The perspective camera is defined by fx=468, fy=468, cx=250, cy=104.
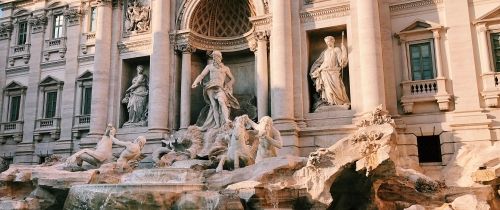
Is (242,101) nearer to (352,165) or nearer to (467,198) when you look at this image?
(352,165)

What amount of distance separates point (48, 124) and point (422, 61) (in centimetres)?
1941

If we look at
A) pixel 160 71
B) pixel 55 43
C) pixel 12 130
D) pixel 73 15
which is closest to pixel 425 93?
pixel 160 71

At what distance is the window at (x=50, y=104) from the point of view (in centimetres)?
2592

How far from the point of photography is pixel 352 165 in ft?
40.9

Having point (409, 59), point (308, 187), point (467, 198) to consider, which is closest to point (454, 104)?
point (409, 59)

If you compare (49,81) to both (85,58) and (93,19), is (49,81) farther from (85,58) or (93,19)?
(93,19)

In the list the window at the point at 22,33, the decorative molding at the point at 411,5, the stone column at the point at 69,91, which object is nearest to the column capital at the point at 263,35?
the decorative molding at the point at 411,5

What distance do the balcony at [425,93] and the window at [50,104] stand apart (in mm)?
18495

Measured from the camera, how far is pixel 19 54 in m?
27.5

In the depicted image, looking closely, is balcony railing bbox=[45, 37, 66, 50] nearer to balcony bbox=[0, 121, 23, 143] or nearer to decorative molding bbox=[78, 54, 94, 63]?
decorative molding bbox=[78, 54, 94, 63]

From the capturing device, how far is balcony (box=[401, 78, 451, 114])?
17.5 meters

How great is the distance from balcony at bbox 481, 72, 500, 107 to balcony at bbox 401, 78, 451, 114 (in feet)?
4.16

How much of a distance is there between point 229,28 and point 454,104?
11260mm

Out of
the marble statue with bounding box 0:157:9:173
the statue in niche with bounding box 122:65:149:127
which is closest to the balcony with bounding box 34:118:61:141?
the marble statue with bounding box 0:157:9:173
